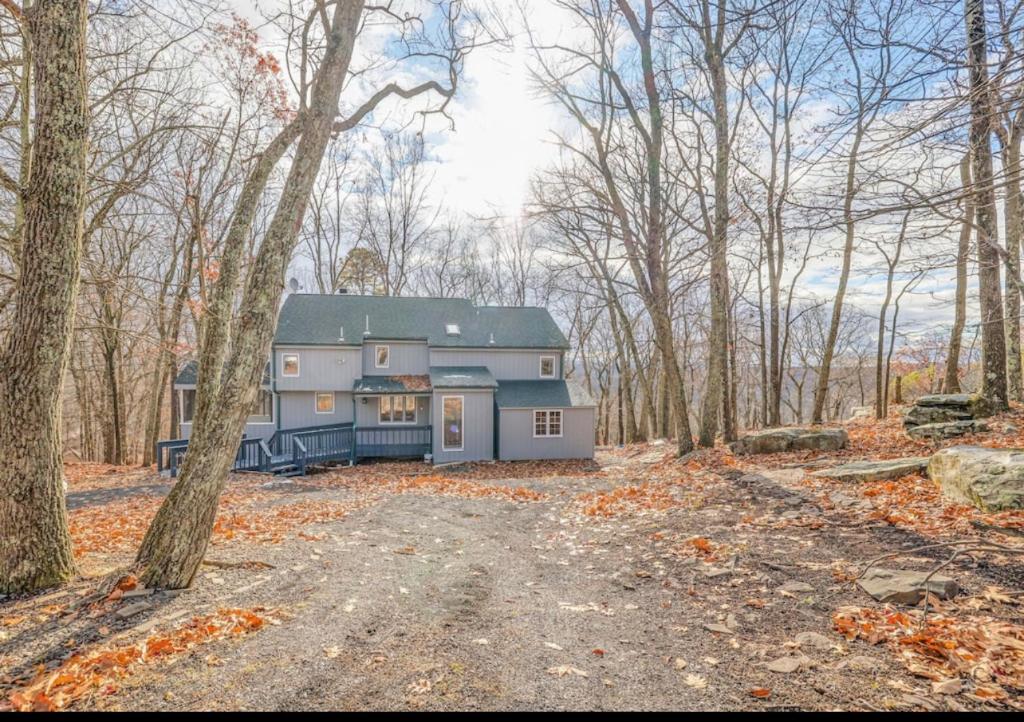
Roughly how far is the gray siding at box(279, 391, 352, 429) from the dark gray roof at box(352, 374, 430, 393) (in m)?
0.96

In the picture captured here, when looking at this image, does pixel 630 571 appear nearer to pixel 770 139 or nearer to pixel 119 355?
pixel 770 139

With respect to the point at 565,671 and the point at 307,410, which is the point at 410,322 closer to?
the point at 307,410

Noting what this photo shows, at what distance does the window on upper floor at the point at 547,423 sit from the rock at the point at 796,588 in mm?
14295

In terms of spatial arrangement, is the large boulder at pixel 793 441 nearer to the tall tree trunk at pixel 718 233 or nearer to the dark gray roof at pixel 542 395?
the tall tree trunk at pixel 718 233

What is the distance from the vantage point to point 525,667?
3029mm

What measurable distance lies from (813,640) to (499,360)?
17643 mm

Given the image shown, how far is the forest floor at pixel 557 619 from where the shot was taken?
2631mm

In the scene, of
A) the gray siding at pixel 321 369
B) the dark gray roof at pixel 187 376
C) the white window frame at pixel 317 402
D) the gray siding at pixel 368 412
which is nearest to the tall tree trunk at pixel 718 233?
the gray siding at pixel 368 412

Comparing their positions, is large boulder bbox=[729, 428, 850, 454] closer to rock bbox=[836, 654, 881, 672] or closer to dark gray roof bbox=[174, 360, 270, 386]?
rock bbox=[836, 654, 881, 672]

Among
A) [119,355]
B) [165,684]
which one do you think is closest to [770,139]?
[165,684]

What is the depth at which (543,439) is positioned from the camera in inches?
717

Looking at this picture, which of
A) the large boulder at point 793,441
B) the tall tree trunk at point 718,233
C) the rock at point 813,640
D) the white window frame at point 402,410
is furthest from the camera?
the white window frame at point 402,410

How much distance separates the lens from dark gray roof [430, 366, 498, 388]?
59.2 feet
